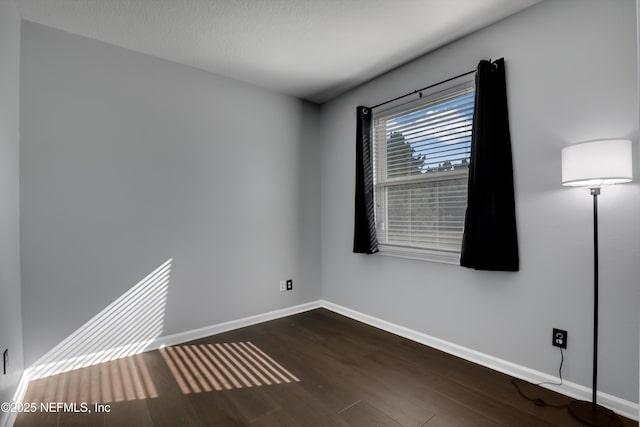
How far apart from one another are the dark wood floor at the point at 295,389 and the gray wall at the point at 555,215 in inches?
10.7

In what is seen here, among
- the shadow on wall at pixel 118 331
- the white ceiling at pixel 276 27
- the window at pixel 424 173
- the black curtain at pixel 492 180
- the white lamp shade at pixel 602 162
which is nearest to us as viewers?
the white lamp shade at pixel 602 162

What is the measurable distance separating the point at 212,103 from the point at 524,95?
266 centimetres

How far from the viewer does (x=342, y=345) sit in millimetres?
2709

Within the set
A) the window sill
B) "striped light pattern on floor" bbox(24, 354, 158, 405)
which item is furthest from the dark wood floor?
the window sill

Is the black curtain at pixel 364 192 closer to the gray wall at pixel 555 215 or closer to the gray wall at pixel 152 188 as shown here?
the gray wall at pixel 555 215

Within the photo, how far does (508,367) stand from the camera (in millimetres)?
2189

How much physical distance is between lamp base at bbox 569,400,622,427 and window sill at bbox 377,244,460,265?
1.07 meters

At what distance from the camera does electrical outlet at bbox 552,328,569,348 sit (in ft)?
6.38

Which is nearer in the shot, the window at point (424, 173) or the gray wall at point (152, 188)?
the gray wall at point (152, 188)

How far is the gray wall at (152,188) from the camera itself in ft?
7.30

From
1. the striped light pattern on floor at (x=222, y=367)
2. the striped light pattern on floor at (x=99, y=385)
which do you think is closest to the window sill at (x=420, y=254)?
the striped light pattern on floor at (x=222, y=367)

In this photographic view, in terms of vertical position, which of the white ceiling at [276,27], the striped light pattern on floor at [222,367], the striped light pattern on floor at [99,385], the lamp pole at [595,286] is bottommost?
the striped light pattern on floor at [222,367]

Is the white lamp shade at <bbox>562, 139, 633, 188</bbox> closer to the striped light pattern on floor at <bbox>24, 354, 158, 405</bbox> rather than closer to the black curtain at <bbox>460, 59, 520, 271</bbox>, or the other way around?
the black curtain at <bbox>460, 59, 520, 271</bbox>

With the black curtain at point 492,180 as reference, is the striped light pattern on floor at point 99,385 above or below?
below
